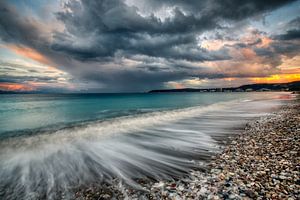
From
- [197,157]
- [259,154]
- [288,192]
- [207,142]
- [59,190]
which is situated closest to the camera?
[288,192]

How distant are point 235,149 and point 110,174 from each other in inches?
259

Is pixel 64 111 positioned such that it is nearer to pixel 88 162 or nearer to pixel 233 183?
pixel 88 162

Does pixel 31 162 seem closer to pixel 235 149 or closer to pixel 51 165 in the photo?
pixel 51 165

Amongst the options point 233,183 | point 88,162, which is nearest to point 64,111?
point 88,162

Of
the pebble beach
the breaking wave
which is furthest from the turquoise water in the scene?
the pebble beach

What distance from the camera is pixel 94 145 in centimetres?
1217

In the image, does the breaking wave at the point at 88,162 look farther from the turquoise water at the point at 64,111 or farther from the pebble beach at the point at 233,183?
the turquoise water at the point at 64,111

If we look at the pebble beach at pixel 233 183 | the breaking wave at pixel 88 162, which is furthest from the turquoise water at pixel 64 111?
the pebble beach at pixel 233 183

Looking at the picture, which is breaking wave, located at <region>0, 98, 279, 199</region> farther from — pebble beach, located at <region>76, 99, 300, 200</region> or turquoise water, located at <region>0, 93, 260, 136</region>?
turquoise water, located at <region>0, 93, 260, 136</region>

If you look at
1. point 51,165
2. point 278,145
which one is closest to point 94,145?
point 51,165

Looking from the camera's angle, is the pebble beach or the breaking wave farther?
the breaking wave

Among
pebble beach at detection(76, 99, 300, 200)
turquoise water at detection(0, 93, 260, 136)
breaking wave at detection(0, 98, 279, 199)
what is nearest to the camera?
pebble beach at detection(76, 99, 300, 200)

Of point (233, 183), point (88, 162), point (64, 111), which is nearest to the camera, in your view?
point (233, 183)

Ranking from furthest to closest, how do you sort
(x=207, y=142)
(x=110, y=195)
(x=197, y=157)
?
(x=207, y=142)
(x=197, y=157)
(x=110, y=195)
